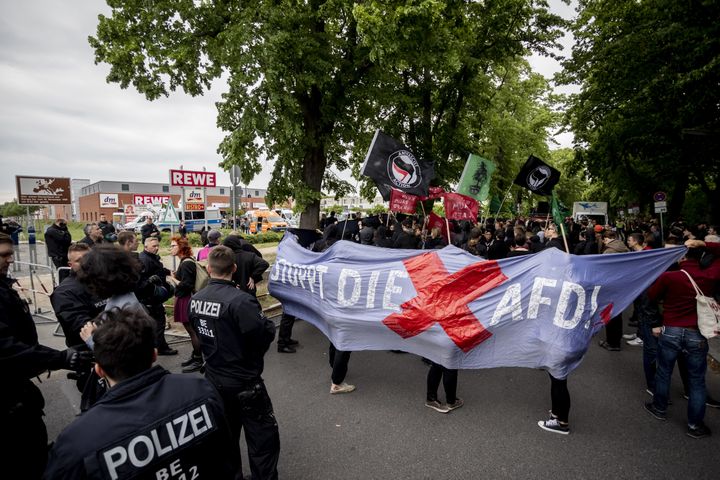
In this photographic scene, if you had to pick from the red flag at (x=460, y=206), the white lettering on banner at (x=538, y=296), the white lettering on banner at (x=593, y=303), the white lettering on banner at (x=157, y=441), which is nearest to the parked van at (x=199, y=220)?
the red flag at (x=460, y=206)

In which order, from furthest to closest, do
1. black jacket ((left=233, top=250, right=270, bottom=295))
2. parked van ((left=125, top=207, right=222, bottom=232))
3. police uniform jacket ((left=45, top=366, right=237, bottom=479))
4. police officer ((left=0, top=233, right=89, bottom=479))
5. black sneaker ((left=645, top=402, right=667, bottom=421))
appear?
1. parked van ((left=125, top=207, right=222, bottom=232))
2. black jacket ((left=233, top=250, right=270, bottom=295))
3. black sneaker ((left=645, top=402, right=667, bottom=421))
4. police officer ((left=0, top=233, right=89, bottom=479))
5. police uniform jacket ((left=45, top=366, right=237, bottom=479))

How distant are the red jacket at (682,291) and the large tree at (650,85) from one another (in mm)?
8470

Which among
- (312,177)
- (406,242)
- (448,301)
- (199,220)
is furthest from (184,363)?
(199,220)

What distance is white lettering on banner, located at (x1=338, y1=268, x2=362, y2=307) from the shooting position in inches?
193

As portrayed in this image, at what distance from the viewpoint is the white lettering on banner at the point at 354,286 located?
4.90 m

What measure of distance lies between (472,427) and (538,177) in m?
5.57

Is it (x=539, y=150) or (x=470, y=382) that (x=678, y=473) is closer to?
(x=470, y=382)

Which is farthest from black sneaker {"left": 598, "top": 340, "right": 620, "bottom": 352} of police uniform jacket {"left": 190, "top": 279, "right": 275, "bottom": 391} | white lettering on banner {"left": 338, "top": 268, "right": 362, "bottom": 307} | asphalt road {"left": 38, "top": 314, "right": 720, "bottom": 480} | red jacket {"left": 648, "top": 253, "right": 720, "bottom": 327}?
police uniform jacket {"left": 190, "top": 279, "right": 275, "bottom": 391}

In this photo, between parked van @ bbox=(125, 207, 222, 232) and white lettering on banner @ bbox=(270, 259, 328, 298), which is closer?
white lettering on banner @ bbox=(270, 259, 328, 298)

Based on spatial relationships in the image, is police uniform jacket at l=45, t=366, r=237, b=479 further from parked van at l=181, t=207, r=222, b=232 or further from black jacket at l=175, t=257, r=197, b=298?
parked van at l=181, t=207, r=222, b=232

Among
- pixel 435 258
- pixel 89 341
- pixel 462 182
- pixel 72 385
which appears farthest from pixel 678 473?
pixel 72 385

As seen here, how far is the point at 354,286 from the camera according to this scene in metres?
4.94

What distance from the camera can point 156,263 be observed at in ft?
18.5

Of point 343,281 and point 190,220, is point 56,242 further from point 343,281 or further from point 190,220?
point 190,220
